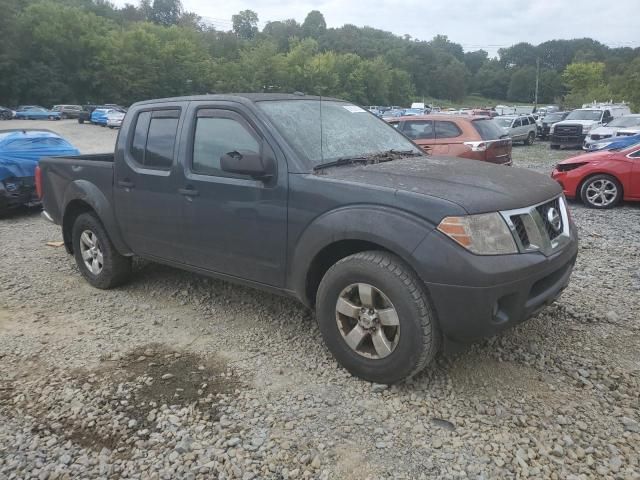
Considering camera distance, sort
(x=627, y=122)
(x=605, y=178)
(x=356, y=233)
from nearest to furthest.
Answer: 1. (x=356, y=233)
2. (x=605, y=178)
3. (x=627, y=122)

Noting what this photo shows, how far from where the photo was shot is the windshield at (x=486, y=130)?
426 inches

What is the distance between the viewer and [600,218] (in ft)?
27.4

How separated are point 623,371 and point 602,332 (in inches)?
24.2

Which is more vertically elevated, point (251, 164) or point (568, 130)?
point (251, 164)

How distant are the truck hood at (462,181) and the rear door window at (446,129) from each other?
7.42 metres

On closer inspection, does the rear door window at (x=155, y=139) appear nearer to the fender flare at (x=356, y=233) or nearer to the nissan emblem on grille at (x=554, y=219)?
the fender flare at (x=356, y=233)

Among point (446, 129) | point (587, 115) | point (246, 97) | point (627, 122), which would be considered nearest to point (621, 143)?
point (446, 129)

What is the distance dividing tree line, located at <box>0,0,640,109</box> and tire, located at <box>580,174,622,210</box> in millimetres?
42951

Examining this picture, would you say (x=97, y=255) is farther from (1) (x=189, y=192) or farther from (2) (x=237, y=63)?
(2) (x=237, y=63)

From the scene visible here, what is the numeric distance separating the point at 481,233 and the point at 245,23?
132817 millimetres

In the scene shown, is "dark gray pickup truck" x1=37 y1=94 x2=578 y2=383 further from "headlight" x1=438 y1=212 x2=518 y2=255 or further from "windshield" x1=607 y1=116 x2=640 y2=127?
"windshield" x1=607 y1=116 x2=640 y2=127

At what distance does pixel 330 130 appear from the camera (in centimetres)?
396

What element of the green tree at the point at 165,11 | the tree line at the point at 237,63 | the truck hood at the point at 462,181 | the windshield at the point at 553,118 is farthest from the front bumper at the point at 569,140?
the green tree at the point at 165,11

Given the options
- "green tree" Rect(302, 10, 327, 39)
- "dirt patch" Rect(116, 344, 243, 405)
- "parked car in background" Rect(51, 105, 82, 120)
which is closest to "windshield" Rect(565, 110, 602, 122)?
"dirt patch" Rect(116, 344, 243, 405)
